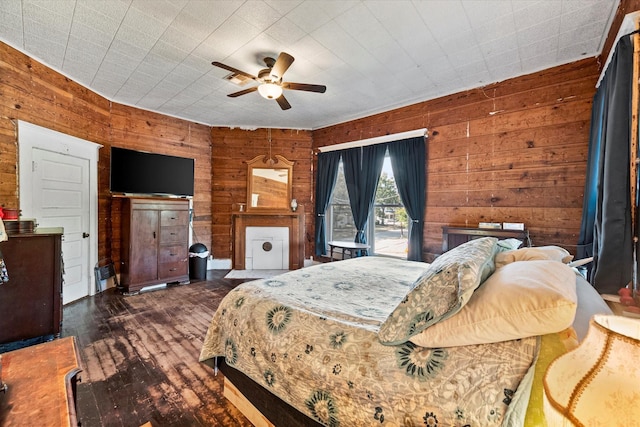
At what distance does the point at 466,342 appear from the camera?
0.96 metres

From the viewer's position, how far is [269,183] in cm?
542

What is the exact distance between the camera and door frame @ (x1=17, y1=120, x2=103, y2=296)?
2.98 meters

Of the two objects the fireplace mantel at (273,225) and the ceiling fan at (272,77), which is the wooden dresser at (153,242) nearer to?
the fireplace mantel at (273,225)

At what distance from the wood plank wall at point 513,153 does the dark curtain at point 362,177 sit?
699mm

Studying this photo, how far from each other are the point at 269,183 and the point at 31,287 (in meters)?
3.59

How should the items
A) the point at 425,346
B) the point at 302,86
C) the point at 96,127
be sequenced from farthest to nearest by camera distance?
1. the point at 96,127
2. the point at 302,86
3. the point at 425,346

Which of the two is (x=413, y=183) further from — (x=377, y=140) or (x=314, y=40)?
(x=314, y=40)

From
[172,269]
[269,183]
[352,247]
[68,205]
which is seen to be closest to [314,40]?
[352,247]

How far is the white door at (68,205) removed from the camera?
10.5 ft

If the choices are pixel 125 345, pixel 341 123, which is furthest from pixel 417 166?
pixel 125 345

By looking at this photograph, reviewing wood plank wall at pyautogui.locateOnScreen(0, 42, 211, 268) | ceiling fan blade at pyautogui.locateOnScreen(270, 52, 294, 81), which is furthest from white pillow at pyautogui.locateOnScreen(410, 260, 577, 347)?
wood plank wall at pyautogui.locateOnScreen(0, 42, 211, 268)

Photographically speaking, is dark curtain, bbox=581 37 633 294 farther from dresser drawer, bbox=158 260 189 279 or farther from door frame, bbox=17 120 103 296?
door frame, bbox=17 120 103 296

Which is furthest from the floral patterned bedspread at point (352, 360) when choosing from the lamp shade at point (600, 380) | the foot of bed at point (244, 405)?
the lamp shade at point (600, 380)

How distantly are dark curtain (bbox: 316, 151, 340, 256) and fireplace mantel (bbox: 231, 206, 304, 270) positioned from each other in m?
0.33
